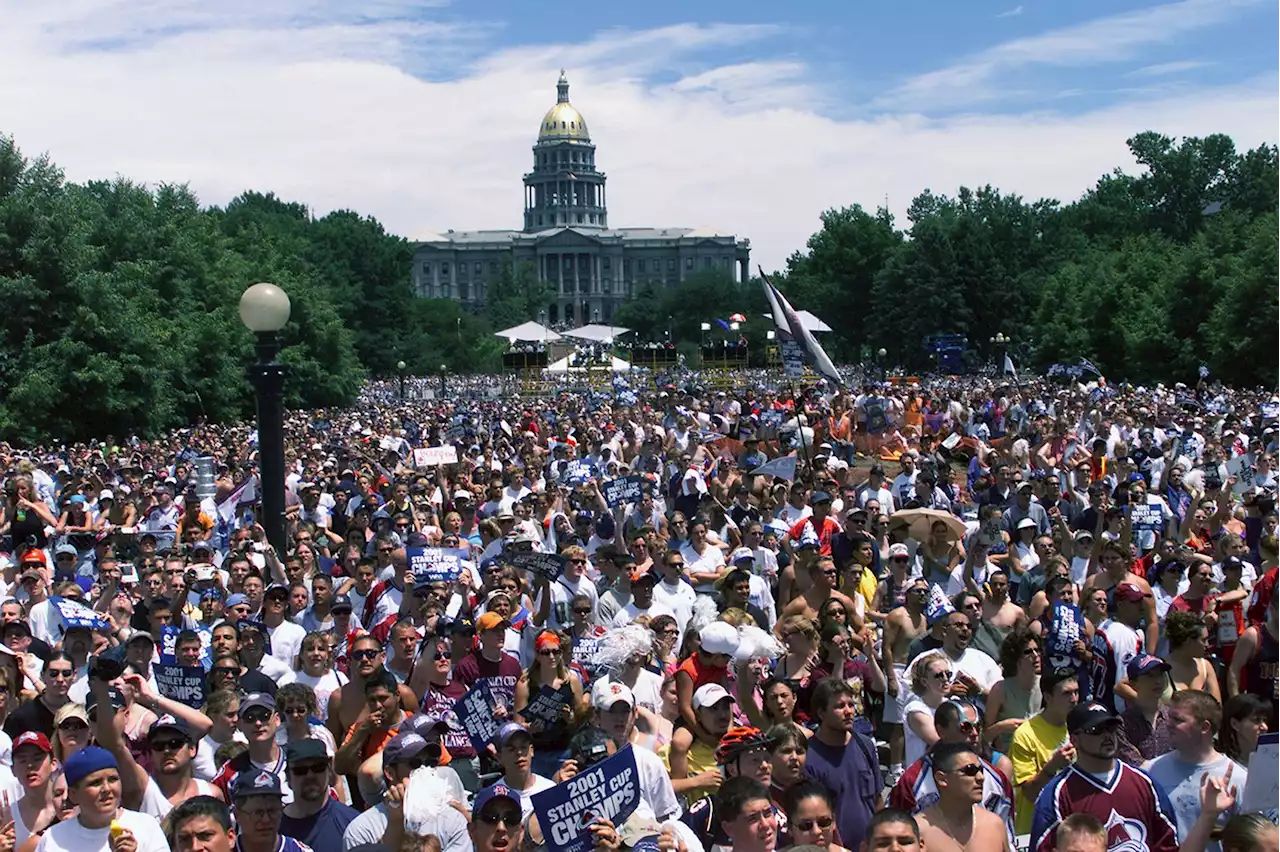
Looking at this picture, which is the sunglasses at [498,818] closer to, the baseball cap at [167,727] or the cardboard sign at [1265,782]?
the baseball cap at [167,727]

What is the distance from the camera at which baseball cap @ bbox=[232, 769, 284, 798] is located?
17.3 feet

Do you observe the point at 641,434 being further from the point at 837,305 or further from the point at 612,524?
the point at 837,305

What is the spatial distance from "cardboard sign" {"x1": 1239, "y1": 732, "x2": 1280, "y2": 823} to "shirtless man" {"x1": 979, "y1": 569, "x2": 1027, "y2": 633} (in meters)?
3.51

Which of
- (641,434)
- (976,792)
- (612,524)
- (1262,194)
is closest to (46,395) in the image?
(641,434)

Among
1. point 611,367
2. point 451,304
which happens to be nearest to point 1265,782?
point 611,367

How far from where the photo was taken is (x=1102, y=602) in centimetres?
865

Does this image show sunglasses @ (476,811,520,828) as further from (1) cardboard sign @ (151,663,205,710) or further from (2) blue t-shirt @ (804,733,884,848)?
(1) cardboard sign @ (151,663,205,710)

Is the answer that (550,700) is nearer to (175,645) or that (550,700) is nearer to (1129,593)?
(175,645)

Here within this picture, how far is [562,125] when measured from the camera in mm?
192375

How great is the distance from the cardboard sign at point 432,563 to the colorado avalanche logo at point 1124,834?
5561mm

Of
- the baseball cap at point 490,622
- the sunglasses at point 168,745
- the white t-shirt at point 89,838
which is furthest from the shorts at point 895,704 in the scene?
the white t-shirt at point 89,838

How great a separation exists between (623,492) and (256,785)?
9.28 m

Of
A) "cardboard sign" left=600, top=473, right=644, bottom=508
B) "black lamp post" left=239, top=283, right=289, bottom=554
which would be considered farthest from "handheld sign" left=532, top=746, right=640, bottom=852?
"cardboard sign" left=600, top=473, right=644, bottom=508

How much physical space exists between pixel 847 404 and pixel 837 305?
239ft
